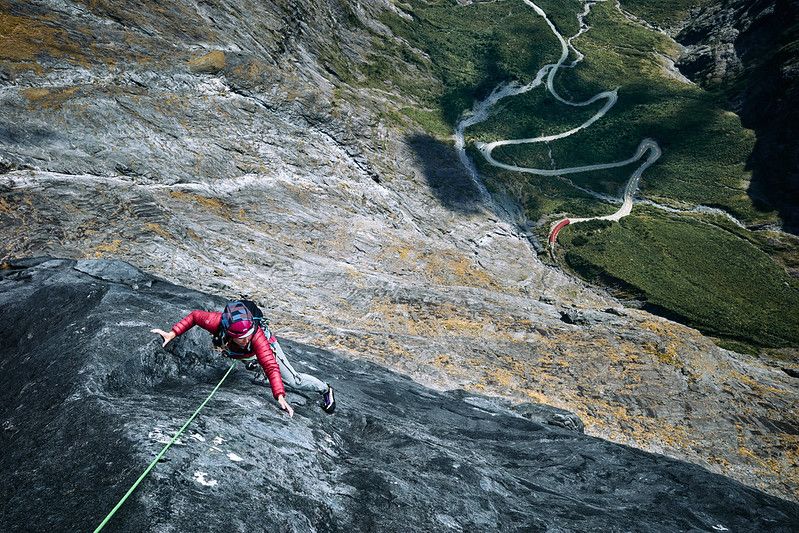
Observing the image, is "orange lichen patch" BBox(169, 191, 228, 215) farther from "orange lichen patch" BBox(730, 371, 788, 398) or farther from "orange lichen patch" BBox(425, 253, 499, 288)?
"orange lichen patch" BBox(730, 371, 788, 398)

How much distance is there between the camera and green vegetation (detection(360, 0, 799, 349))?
152ft

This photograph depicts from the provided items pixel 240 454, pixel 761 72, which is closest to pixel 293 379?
pixel 240 454

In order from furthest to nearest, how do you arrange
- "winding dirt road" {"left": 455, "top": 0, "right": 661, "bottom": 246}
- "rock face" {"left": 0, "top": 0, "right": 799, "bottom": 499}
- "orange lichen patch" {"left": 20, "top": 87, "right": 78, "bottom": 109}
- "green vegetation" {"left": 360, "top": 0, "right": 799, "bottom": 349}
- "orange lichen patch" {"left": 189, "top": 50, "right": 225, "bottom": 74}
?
"winding dirt road" {"left": 455, "top": 0, "right": 661, "bottom": 246} < "green vegetation" {"left": 360, "top": 0, "right": 799, "bottom": 349} < "orange lichen patch" {"left": 189, "top": 50, "right": 225, "bottom": 74} < "orange lichen patch" {"left": 20, "top": 87, "right": 78, "bottom": 109} < "rock face" {"left": 0, "top": 0, "right": 799, "bottom": 499}

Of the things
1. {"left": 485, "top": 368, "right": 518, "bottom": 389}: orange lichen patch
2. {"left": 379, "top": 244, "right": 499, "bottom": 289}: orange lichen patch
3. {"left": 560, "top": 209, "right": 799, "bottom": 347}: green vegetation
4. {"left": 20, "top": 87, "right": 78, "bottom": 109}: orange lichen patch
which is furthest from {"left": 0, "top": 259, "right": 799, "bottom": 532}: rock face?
{"left": 560, "top": 209, "right": 799, "bottom": 347}: green vegetation

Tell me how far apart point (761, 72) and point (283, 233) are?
88.3m

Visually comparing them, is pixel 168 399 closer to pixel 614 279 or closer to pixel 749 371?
pixel 749 371

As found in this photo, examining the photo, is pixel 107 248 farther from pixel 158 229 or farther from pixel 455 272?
pixel 455 272

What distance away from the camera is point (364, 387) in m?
14.2

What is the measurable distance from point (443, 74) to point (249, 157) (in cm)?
5168

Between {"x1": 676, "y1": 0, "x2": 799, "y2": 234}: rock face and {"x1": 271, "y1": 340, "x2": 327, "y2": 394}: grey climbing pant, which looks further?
{"x1": 676, "y1": 0, "x2": 799, "y2": 234}: rock face

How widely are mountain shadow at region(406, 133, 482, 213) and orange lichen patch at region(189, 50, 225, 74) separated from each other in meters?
19.3

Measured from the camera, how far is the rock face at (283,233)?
19.5 m

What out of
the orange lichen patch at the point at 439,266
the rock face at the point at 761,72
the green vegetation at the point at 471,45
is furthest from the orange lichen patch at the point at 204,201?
the rock face at the point at 761,72

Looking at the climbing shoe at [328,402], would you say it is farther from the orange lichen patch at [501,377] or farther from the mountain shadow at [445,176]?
the mountain shadow at [445,176]
